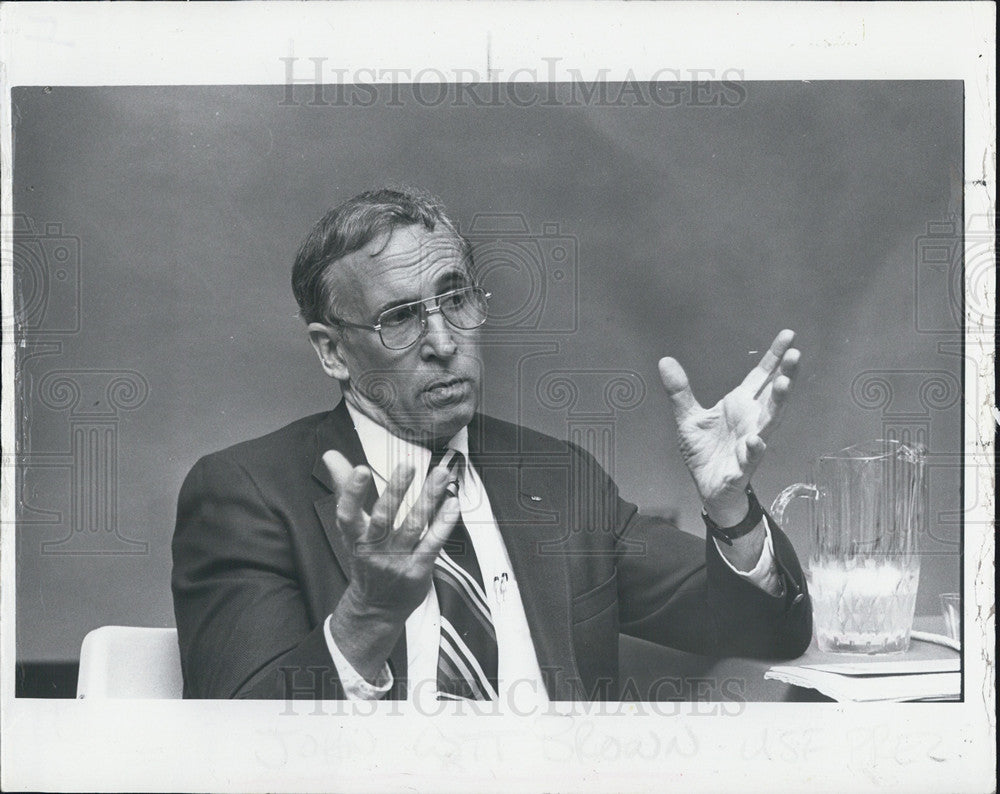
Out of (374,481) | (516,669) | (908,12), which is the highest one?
(908,12)

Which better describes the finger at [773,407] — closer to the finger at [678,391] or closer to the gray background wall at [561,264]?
the gray background wall at [561,264]

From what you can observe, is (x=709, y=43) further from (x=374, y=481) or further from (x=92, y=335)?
(x=92, y=335)

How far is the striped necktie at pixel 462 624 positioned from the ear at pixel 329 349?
0.35 meters

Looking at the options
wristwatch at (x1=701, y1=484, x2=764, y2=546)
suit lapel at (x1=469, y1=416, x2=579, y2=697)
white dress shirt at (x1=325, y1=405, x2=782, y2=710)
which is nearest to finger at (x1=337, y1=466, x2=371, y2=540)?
white dress shirt at (x1=325, y1=405, x2=782, y2=710)

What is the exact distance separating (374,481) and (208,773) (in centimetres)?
93

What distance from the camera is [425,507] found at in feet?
9.33

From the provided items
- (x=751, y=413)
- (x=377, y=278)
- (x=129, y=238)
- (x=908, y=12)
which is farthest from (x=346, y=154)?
(x=908, y=12)

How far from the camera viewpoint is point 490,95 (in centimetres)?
297

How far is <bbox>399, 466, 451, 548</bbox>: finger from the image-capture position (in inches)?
111

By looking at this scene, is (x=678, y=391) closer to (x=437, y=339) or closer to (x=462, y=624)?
(x=437, y=339)

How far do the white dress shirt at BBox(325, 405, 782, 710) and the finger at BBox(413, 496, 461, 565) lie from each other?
71 millimetres

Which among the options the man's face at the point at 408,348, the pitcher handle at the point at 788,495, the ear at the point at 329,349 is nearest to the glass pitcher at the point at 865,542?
the pitcher handle at the point at 788,495

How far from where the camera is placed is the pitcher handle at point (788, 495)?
2.95 meters

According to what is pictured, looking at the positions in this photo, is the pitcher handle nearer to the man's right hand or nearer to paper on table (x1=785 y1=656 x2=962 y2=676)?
paper on table (x1=785 y1=656 x2=962 y2=676)
